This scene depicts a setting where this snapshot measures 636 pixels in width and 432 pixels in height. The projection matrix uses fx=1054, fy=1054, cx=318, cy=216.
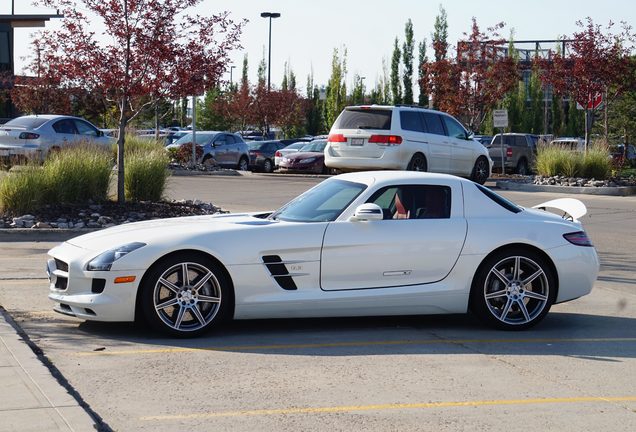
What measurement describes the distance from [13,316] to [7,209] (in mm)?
7675

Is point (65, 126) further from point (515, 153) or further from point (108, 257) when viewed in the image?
point (108, 257)

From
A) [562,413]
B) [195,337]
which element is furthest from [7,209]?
[562,413]

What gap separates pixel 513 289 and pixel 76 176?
32.8 feet

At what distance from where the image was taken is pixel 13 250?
13922mm

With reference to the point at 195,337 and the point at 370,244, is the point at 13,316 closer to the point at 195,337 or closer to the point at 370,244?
the point at 195,337

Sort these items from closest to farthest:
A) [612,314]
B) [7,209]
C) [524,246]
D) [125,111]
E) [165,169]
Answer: [524,246] < [612,314] < [7,209] < [125,111] < [165,169]

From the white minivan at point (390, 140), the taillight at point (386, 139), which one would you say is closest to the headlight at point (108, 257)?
the white minivan at point (390, 140)

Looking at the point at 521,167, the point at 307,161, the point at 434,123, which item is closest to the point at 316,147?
the point at 307,161

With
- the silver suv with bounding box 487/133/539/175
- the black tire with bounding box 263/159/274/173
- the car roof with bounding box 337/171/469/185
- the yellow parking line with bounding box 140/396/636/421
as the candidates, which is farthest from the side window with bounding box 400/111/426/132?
the yellow parking line with bounding box 140/396/636/421

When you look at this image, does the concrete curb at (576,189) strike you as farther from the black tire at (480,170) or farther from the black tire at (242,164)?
the black tire at (242,164)

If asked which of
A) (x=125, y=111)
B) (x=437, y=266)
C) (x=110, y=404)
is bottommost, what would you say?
(x=110, y=404)

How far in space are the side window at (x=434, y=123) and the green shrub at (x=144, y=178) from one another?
24.1ft

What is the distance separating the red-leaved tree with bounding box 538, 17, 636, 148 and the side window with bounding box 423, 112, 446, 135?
9317 mm

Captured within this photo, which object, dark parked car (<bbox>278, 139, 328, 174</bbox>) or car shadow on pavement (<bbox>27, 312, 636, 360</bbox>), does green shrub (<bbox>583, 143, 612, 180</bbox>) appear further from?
car shadow on pavement (<bbox>27, 312, 636, 360</bbox>)
